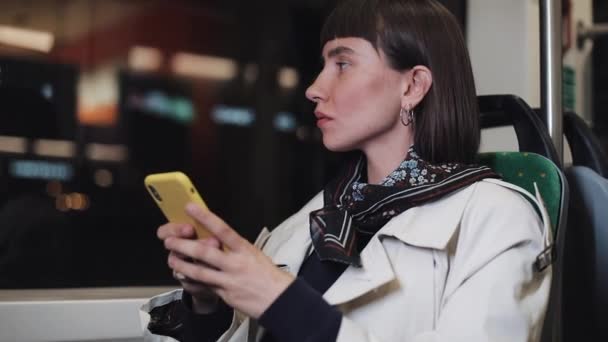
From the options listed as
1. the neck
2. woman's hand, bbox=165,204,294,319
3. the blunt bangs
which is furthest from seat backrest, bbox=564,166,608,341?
woman's hand, bbox=165,204,294,319

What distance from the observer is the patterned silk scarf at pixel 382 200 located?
3.35 ft

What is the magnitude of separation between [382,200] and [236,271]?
0.35 metres

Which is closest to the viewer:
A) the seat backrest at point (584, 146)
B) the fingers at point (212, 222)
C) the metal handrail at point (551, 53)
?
the fingers at point (212, 222)

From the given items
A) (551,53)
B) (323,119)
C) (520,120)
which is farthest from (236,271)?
(551,53)

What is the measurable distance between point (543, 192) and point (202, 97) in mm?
1045

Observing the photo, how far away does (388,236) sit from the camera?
40.1 inches

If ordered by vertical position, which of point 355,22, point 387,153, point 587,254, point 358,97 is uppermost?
point 355,22

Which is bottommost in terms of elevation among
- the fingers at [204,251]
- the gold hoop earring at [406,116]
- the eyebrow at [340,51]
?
the fingers at [204,251]

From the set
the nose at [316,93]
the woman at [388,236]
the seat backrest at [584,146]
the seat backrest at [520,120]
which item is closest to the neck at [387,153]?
the woman at [388,236]

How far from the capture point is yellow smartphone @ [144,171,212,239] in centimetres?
81

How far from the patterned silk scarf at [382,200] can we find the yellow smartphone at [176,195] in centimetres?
26

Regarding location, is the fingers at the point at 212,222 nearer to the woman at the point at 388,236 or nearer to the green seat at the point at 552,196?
the woman at the point at 388,236

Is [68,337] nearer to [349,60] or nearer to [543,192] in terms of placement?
[349,60]

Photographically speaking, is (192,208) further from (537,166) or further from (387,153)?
(537,166)
